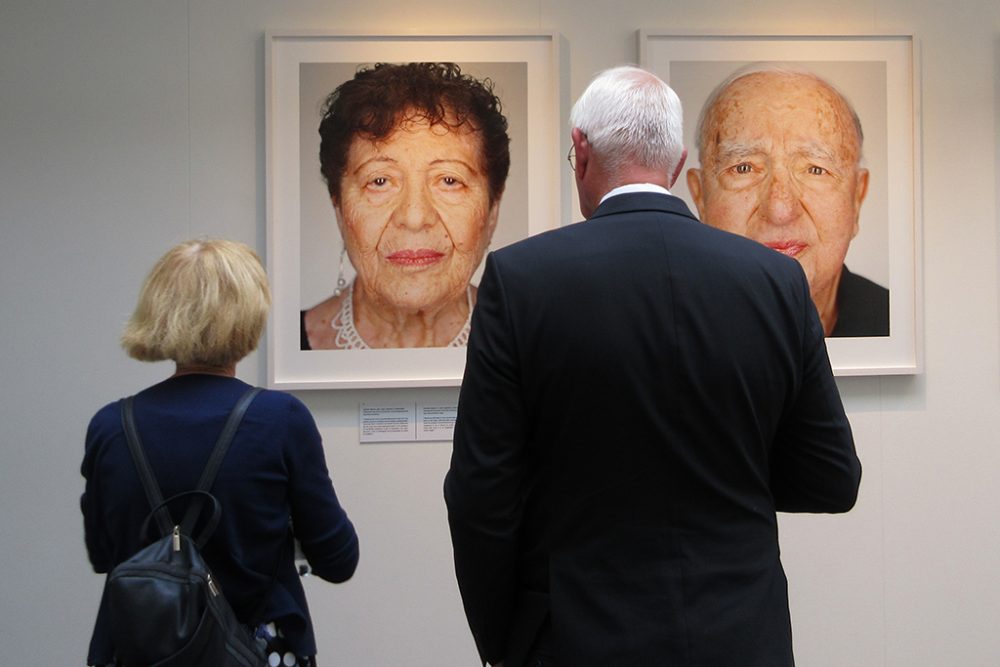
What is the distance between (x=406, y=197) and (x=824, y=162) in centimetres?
133

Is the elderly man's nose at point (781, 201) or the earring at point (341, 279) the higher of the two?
the elderly man's nose at point (781, 201)

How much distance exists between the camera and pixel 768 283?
1459 mm

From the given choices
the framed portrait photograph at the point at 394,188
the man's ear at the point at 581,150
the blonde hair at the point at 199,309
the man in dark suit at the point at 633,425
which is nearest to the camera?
the man in dark suit at the point at 633,425

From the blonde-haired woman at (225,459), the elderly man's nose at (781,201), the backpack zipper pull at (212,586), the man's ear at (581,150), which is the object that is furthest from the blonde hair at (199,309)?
the elderly man's nose at (781,201)

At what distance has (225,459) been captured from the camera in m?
1.62

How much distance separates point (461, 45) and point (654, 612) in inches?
83.0

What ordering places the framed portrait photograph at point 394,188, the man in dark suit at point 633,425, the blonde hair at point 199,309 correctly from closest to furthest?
1. the man in dark suit at point 633,425
2. the blonde hair at point 199,309
3. the framed portrait photograph at point 394,188

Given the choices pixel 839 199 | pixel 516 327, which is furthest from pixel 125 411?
pixel 839 199

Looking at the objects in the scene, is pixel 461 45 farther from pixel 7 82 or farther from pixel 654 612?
pixel 654 612

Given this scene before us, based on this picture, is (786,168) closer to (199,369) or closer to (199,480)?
(199,369)

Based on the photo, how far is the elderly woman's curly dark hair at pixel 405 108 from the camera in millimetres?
3012

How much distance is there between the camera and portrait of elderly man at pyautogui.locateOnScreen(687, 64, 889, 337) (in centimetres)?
308

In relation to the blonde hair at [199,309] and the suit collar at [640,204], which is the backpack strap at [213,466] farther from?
the suit collar at [640,204]

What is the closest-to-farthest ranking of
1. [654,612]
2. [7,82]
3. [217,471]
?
[654,612]
[217,471]
[7,82]
